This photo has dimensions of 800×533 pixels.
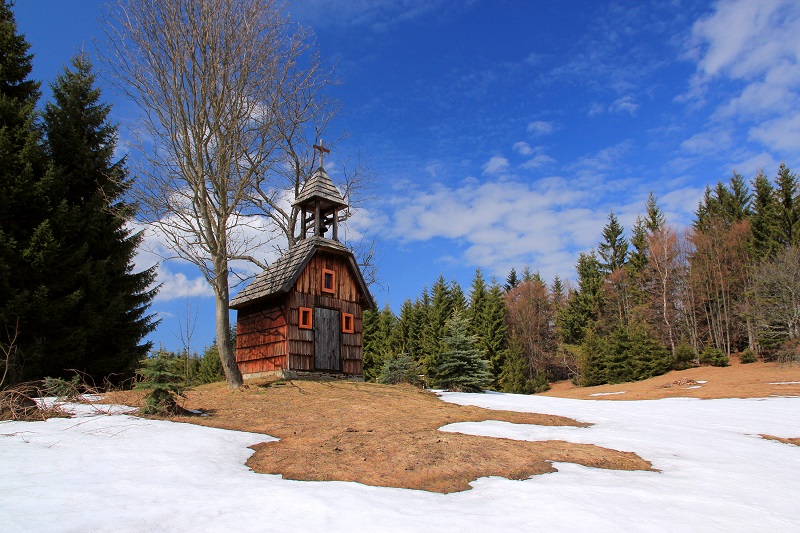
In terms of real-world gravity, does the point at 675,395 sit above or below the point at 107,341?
below

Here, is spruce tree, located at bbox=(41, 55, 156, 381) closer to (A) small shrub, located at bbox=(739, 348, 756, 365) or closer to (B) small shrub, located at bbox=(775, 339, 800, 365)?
(B) small shrub, located at bbox=(775, 339, 800, 365)

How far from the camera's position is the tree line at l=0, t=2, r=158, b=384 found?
15.0m

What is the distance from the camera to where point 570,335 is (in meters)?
48.8

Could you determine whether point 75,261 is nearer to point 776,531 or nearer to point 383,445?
point 383,445

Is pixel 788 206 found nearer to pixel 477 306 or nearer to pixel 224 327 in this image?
pixel 477 306

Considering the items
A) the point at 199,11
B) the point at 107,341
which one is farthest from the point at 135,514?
the point at 107,341

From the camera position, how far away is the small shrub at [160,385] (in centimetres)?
Answer: 942

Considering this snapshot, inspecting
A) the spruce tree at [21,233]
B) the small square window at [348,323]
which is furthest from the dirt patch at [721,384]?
the spruce tree at [21,233]

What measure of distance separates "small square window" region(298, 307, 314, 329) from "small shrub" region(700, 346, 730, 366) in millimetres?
30902

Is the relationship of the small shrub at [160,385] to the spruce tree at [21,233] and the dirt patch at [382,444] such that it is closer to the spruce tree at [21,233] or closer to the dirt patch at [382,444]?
the dirt patch at [382,444]

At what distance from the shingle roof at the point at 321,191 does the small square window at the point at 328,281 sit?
2.85 m

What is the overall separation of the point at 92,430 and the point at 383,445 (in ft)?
14.4

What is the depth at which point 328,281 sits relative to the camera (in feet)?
60.7

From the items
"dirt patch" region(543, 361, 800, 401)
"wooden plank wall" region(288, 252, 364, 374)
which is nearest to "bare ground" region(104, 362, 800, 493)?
"wooden plank wall" region(288, 252, 364, 374)
